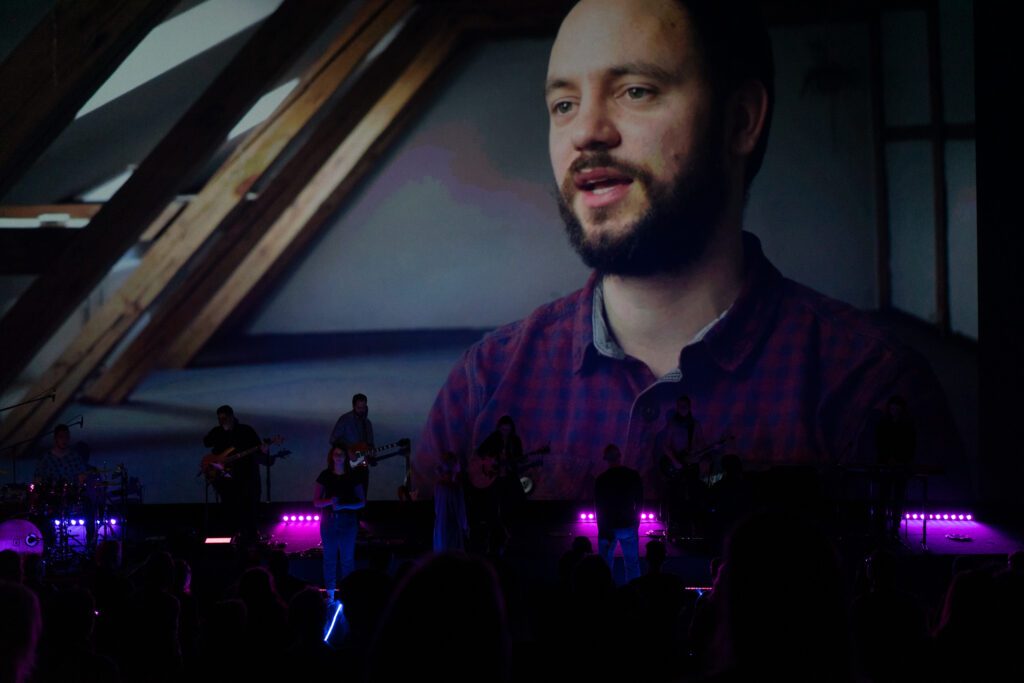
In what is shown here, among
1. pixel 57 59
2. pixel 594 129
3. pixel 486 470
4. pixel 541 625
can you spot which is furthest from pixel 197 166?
pixel 541 625

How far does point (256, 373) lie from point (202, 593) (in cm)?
365

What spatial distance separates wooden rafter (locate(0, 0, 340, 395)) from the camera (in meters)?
6.64

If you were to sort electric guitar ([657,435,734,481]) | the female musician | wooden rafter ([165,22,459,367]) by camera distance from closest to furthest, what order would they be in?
the female musician, electric guitar ([657,435,734,481]), wooden rafter ([165,22,459,367])

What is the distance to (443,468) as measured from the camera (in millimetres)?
7633

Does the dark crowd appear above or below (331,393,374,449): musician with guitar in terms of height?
below

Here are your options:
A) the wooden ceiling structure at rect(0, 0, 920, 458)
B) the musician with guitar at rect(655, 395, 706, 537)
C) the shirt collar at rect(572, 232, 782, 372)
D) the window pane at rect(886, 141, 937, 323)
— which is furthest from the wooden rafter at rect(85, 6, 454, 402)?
the window pane at rect(886, 141, 937, 323)

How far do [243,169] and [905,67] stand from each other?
5761 mm

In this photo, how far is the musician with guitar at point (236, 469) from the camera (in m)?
8.34

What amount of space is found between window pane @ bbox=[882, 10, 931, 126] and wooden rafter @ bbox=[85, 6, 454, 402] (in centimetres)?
407

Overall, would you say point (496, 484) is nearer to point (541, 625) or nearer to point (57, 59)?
point (57, 59)

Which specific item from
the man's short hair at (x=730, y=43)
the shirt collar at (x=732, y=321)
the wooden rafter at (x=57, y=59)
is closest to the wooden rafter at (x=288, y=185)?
the man's short hair at (x=730, y=43)

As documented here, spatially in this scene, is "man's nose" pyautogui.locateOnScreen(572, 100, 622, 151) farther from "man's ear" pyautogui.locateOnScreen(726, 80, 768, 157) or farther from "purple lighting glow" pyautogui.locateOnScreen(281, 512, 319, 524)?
"purple lighting glow" pyautogui.locateOnScreen(281, 512, 319, 524)

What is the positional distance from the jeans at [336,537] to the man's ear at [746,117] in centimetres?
458

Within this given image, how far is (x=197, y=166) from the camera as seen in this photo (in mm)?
7176
